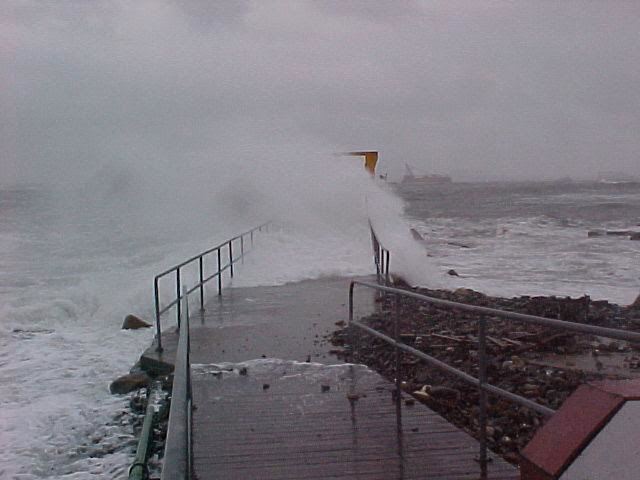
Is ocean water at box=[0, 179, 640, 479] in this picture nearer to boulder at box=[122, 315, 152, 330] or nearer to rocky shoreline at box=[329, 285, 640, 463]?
boulder at box=[122, 315, 152, 330]

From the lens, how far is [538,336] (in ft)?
28.8

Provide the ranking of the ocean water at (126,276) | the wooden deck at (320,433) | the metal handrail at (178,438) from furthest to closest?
the ocean water at (126,276) < the wooden deck at (320,433) < the metal handrail at (178,438)

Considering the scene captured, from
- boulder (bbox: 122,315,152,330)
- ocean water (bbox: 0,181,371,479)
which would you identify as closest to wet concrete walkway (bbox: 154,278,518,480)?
ocean water (bbox: 0,181,371,479)

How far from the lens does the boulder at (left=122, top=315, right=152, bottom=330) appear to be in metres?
12.7

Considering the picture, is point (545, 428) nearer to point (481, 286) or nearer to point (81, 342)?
point (81, 342)

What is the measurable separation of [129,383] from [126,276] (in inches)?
526

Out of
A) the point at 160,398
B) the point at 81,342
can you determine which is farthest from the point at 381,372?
the point at 81,342

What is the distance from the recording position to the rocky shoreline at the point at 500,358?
589cm

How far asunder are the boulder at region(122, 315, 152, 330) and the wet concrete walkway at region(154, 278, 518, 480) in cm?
344

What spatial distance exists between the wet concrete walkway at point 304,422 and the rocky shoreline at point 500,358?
40 centimetres

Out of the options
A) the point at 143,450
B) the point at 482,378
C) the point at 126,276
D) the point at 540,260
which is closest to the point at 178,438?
the point at 482,378

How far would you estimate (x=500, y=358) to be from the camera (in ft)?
26.3

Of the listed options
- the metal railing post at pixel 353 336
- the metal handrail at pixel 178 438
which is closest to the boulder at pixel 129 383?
the metal railing post at pixel 353 336

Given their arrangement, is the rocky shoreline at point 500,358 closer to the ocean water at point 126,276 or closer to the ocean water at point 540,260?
the ocean water at point 126,276
